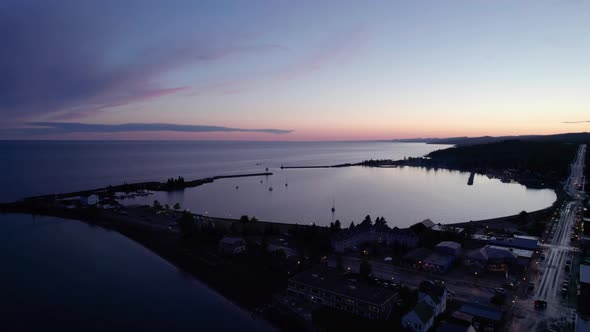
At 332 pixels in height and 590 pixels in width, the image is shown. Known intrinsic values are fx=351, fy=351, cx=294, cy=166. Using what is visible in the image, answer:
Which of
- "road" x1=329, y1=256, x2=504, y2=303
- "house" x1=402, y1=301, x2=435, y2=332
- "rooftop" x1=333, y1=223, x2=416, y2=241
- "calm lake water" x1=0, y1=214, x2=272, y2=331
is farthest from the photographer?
"rooftop" x1=333, y1=223, x2=416, y2=241

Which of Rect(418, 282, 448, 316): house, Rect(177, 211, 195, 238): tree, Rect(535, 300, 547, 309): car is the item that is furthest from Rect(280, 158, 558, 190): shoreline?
Rect(177, 211, 195, 238): tree

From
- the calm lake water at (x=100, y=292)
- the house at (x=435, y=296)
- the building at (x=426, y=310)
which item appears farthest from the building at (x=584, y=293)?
the calm lake water at (x=100, y=292)

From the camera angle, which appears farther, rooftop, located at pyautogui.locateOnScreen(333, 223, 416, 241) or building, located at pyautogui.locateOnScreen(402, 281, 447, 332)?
rooftop, located at pyautogui.locateOnScreen(333, 223, 416, 241)

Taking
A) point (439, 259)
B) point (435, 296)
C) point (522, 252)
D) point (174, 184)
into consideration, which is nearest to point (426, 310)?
point (435, 296)

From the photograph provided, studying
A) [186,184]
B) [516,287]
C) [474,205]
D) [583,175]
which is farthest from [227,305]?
[583,175]

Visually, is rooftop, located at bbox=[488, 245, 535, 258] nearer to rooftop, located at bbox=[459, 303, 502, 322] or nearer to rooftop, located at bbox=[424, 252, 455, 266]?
rooftop, located at bbox=[424, 252, 455, 266]

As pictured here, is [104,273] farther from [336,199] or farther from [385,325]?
[336,199]

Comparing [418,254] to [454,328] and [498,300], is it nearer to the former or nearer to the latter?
[498,300]
